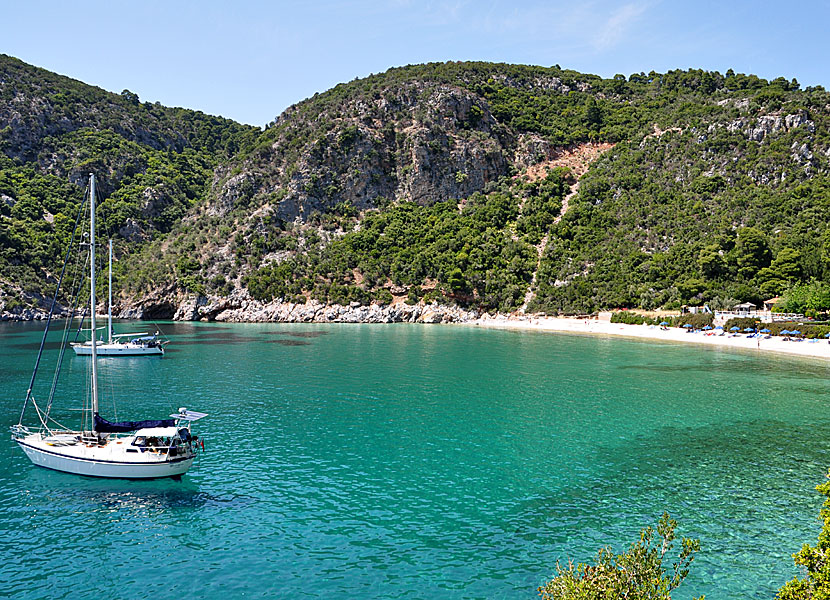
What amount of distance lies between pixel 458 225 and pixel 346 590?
13863cm

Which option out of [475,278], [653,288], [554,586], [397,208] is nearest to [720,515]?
[554,586]

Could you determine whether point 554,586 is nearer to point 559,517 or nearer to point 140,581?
point 559,517

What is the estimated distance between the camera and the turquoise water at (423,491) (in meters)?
17.2

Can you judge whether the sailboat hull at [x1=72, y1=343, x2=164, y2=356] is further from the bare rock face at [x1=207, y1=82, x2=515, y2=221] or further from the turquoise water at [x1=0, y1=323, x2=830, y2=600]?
the bare rock face at [x1=207, y1=82, x2=515, y2=221]

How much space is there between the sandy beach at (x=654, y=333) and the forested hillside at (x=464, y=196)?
674cm

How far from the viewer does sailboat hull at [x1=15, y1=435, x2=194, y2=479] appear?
24.2 metres

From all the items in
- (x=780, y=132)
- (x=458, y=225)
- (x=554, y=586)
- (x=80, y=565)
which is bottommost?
(x=80, y=565)

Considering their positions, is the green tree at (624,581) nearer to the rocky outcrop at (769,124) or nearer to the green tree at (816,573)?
the green tree at (816,573)

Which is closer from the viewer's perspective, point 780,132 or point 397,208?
point 780,132

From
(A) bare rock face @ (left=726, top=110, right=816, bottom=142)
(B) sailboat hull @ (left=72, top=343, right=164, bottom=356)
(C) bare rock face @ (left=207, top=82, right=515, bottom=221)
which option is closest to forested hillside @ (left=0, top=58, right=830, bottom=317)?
(A) bare rock face @ (left=726, top=110, right=816, bottom=142)

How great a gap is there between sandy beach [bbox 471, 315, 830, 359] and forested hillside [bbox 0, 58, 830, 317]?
674 cm

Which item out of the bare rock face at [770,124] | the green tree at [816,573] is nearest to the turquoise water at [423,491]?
the green tree at [816,573]

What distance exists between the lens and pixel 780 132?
128 meters

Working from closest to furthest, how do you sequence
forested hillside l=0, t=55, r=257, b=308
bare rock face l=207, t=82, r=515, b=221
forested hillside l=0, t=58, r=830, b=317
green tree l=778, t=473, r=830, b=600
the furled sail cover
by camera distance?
green tree l=778, t=473, r=830, b=600 < the furled sail cover < forested hillside l=0, t=58, r=830, b=317 < forested hillside l=0, t=55, r=257, b=308 < bare rock face l=207, t=82, r=515, b=221
